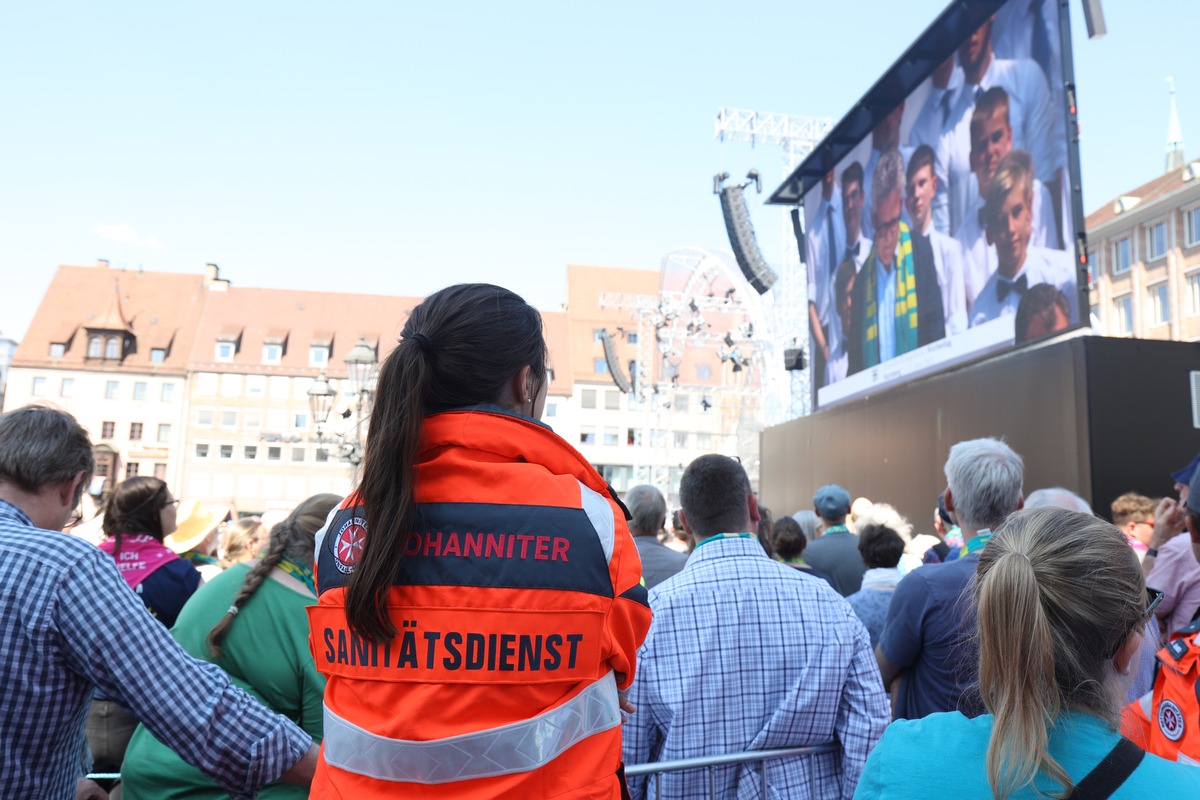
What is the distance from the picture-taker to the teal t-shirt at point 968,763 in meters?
1.33

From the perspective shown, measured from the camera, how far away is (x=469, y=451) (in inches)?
65.8

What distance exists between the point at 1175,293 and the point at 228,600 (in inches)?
1739

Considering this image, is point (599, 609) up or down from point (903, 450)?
down

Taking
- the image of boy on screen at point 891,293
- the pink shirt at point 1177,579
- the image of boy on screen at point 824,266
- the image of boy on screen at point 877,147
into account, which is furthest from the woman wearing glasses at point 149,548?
the image of boy on screen at point 824,266

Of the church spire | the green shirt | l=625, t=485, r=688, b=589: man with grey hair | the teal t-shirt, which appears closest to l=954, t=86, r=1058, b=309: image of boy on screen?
l=625, t=485, r=688, b=589: man with grey hair

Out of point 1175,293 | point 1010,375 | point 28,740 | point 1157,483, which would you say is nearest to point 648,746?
point 28,740

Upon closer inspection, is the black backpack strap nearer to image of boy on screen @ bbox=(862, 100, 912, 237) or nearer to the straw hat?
the straw hat

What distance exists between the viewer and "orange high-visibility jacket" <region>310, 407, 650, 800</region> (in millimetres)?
→ 1529

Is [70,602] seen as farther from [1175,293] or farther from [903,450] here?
[1175,293]

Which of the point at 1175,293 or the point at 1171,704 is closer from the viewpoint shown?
the point at 1171,704

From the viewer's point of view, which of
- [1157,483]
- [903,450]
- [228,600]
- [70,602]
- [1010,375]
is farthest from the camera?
[903,450]

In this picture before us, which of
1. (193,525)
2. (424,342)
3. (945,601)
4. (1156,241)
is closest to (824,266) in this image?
(193,525)

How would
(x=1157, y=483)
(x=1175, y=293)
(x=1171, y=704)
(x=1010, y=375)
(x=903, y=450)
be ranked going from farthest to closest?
(x=1175, y=293) → (x=903, y=450) → (x=1010, y=375) → (x=1157, y=483) → (x=1171, y=704)

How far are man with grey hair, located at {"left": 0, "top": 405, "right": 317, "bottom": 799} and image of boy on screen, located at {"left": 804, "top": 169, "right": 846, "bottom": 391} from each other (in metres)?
13.9
